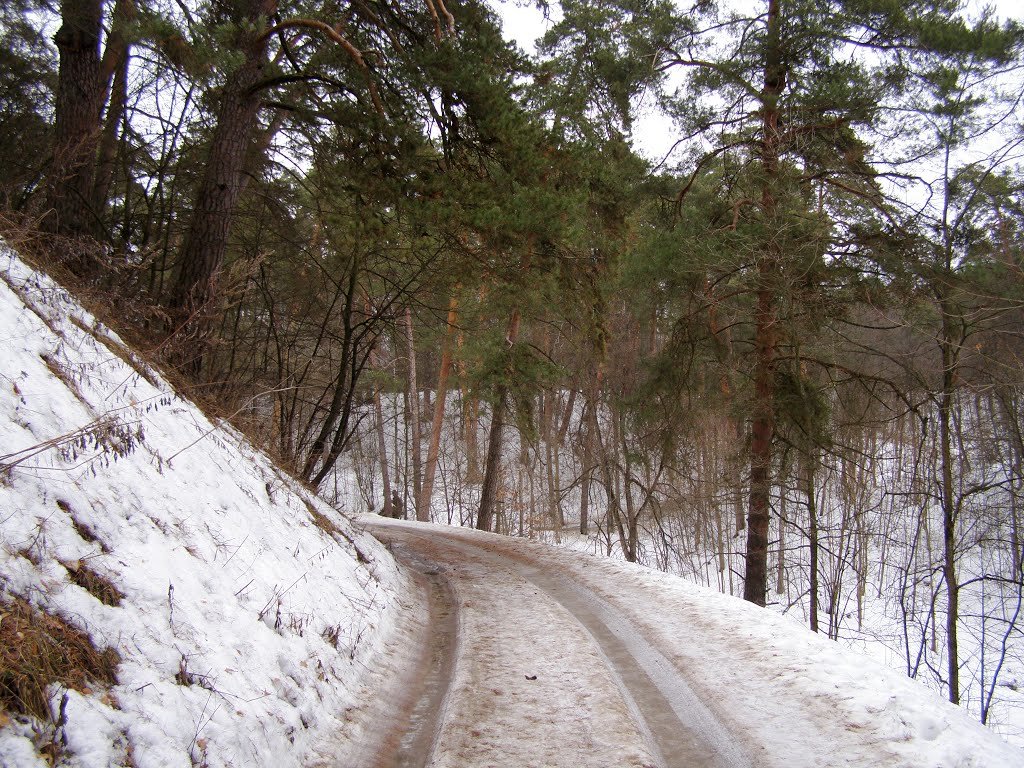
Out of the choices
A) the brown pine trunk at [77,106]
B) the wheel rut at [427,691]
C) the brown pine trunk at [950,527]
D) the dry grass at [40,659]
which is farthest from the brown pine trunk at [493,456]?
the dry grass at [40,659]

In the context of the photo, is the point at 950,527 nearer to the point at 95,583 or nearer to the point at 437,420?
the point at 95,583

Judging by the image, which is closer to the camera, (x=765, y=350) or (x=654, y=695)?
(x=654, y=695)

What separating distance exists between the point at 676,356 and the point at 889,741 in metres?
8.29

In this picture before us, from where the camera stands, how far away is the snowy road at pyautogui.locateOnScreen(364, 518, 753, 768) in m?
3.56

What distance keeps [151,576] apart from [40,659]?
923 millimetres

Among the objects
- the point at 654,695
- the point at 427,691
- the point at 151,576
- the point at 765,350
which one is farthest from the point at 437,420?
the point at 151,576

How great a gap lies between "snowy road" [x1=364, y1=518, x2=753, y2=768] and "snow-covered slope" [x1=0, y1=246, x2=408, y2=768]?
51 centimetres

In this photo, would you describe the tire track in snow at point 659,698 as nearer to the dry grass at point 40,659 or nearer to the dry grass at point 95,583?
the dry grass at point 40,659

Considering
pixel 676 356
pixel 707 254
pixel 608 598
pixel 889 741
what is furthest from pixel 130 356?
pixel 676 356

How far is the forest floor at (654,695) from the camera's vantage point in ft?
11.5

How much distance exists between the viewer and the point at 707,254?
9.38 metres

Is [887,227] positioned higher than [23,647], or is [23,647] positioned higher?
[887,227]

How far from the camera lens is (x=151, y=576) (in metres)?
3.27

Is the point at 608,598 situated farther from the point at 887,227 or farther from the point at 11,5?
the point at 11,5
